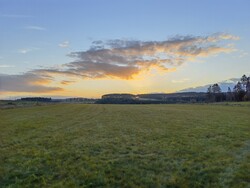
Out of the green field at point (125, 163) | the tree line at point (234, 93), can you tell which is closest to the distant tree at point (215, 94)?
the tree line at point (234, 93)

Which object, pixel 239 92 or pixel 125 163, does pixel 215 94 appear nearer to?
pixel 239 92

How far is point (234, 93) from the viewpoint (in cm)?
13950

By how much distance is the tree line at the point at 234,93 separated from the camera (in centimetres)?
13250

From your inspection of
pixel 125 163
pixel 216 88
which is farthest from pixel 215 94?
pixel 125 163

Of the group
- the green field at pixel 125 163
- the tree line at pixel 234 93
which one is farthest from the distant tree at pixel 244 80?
the green field at pixel 125 163

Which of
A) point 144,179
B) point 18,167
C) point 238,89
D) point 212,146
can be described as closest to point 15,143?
point 18,167

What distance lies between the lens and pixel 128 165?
32.8 ft

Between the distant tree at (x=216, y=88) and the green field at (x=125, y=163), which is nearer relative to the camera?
the green field at (x=125, y=163)

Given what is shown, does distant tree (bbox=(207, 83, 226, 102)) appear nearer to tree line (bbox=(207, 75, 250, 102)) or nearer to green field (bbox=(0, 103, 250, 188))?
tree line (bbox=(207, 75, 250, 102))

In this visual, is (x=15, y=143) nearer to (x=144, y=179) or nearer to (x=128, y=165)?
(x=128, y=165)

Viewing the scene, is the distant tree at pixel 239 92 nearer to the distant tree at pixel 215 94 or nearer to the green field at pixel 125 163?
the distant tree at pixel 215 94

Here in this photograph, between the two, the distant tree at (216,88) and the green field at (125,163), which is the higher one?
the distant tree at (216,88)

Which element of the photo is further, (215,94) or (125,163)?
(215,94)

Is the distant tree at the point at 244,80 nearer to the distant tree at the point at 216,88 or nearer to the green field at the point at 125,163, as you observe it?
the distant tree at the point at 216,88
